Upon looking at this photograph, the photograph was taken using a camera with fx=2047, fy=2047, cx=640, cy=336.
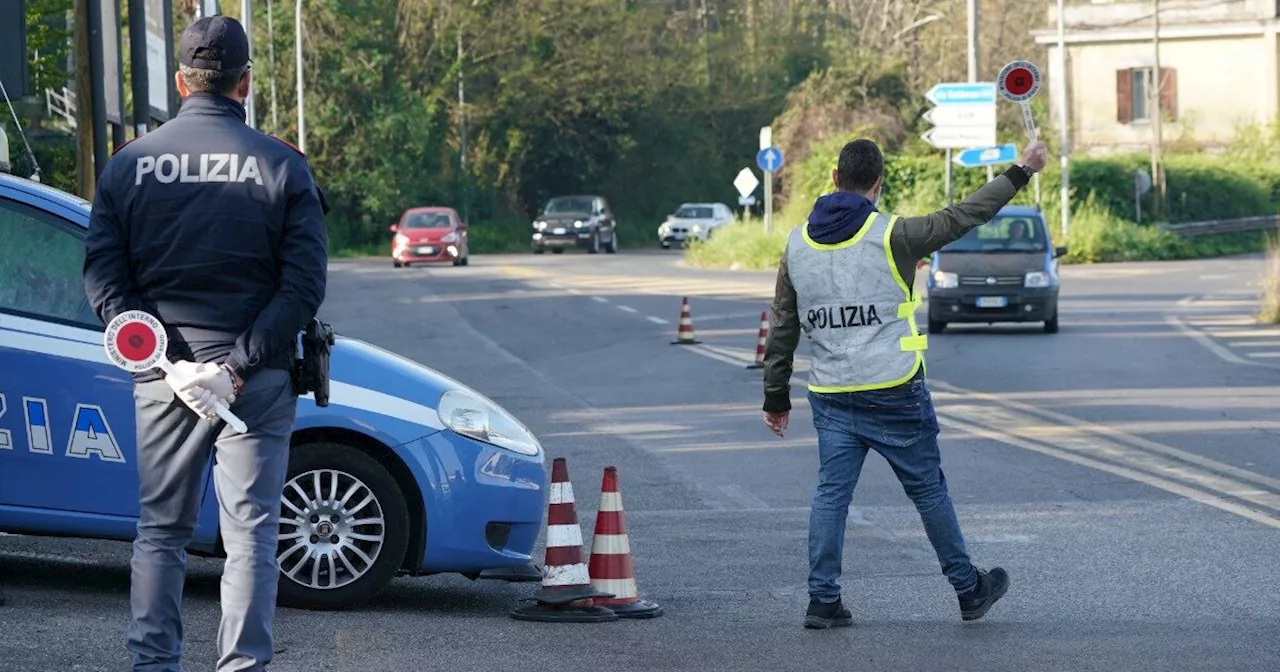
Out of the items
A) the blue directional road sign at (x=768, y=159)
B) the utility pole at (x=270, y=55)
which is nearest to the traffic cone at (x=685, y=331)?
the blue directional road sign at (x=768, y=159)

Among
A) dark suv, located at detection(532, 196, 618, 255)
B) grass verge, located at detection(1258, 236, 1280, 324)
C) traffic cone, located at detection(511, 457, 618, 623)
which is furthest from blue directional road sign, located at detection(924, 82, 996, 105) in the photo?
traffic cone, located at detection(511, 457, 618, 623)

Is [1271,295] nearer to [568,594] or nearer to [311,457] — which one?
[568,594]

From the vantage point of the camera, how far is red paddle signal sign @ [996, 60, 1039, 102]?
927 centimetres

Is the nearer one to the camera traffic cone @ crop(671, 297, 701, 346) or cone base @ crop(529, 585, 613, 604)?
cone base @ crop(529, 585, 613, 604)

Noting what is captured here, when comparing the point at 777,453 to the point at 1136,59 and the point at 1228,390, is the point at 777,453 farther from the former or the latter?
the point at 1136,59

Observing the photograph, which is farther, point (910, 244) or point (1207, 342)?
point (1207, 342)

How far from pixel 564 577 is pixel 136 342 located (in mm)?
2766

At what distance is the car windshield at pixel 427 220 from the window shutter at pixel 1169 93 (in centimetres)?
2753

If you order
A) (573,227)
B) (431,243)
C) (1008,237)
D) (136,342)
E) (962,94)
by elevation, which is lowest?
(136,342)

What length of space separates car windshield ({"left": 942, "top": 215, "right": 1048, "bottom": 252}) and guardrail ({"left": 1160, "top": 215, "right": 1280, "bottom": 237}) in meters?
28.1

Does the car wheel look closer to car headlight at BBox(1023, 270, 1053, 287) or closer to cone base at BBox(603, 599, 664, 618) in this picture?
cone base at BBox(603, 599, 664, 618)

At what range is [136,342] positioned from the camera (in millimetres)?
5121

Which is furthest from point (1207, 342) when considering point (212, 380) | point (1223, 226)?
point (1223, 226)

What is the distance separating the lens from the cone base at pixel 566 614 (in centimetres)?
Answer: 746
